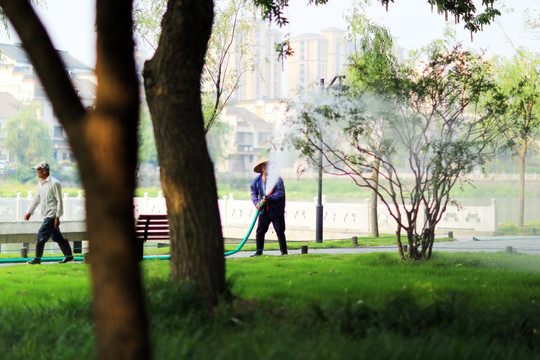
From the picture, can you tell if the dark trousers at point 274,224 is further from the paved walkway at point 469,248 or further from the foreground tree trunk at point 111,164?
the foreground tree trunk at point 111,164

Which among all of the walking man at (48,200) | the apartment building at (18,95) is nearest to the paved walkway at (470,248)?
the walking man at (48,200)

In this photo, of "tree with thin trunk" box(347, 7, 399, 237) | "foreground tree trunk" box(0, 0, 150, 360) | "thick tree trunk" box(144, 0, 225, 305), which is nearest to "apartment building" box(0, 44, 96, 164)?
"tree with thin trunk" box(347, 7, 399, 237)

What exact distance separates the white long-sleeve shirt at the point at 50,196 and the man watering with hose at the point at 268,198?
3.30 m

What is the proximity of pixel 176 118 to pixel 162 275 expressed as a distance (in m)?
1.38

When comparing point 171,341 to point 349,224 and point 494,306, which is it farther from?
point 349,224

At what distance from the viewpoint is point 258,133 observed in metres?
96.7

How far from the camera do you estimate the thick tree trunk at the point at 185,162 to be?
18.5ft

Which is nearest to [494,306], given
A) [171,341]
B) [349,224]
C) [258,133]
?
[171,341]

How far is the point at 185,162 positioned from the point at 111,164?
1780mm

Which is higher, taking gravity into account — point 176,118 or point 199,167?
point 176,118

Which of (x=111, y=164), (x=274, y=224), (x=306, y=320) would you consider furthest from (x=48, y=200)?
(x=111, y=164)

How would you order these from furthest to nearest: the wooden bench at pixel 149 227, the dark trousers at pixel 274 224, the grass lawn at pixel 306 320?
1. the dark trousers at pixel 274 224
2. the wooden bench at pixel 149 227
3. the grass lawn at pixel 306 320

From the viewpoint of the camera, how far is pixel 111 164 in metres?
3.88

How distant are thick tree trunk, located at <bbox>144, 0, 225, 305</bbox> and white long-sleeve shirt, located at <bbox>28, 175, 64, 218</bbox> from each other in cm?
614
